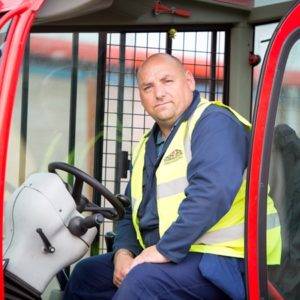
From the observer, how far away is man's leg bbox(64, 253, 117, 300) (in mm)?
3049

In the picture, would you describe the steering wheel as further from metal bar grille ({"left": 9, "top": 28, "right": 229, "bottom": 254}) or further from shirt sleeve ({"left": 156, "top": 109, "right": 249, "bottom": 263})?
metal bar grille ({"left": 9, "top": 28, "right": 229, "bottom": 254})

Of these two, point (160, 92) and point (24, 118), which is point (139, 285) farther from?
point (24, 118)

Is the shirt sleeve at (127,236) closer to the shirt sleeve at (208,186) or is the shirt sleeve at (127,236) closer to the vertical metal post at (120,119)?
the shirt sleeve at (208,186)

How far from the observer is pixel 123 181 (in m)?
3.99

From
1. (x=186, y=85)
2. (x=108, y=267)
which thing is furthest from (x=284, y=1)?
Result: (x=108, y=267)

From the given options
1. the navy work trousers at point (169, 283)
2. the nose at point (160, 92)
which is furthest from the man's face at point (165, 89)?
the navy work trousers at point (169, 283)

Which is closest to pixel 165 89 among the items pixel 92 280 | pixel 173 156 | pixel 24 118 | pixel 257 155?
pixel 173 156

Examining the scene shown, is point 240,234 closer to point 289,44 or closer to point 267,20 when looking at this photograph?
point 289,44

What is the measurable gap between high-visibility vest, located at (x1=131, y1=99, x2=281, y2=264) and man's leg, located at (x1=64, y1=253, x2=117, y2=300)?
1.72ft

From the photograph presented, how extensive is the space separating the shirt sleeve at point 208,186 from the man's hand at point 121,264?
1.09 feet

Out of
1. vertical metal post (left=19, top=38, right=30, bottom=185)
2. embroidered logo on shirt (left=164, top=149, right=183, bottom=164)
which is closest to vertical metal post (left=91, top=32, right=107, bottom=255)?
vertical metal post (left=19, top=38, right=30, bottom=185)

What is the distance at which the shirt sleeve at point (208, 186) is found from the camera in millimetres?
2463

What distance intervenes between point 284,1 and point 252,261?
158 centimetres

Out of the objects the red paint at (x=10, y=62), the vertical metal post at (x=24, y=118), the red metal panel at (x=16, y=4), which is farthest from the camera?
the vertical metal post at (x=24, y=118)
